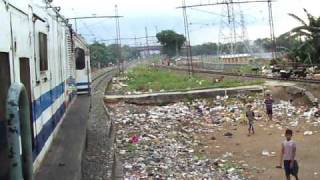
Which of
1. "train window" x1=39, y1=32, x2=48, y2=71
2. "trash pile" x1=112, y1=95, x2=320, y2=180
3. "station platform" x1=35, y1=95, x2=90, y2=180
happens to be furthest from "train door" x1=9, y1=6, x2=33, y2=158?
"trash pile" x1=112, y1=95, x2=320, y2=180

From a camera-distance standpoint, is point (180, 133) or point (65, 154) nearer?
point (65, 154)

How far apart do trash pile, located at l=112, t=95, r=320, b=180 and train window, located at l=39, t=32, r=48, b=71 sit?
5627 millimetres

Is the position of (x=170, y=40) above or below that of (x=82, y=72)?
above

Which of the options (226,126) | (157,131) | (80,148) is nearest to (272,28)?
(226,126)

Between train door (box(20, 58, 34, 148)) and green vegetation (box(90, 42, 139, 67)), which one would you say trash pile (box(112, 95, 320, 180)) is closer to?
train door (box(20, 58, 34, 148))

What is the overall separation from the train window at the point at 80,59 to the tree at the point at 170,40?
68771 mm

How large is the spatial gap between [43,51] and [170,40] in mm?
83595

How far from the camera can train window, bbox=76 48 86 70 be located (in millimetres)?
18347

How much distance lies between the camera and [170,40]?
294ft

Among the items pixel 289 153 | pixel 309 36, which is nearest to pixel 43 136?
pixel 289 153

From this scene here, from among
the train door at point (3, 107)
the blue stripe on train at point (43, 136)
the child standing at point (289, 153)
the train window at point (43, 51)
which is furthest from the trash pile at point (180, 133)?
the train door at point (3, 107)

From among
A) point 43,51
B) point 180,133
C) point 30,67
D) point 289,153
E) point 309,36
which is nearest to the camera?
point 30,67

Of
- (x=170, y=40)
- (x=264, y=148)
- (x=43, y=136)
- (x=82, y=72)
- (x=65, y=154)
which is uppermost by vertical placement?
(x=170, y=40)

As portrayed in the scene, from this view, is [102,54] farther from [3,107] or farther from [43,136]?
[3,107]
